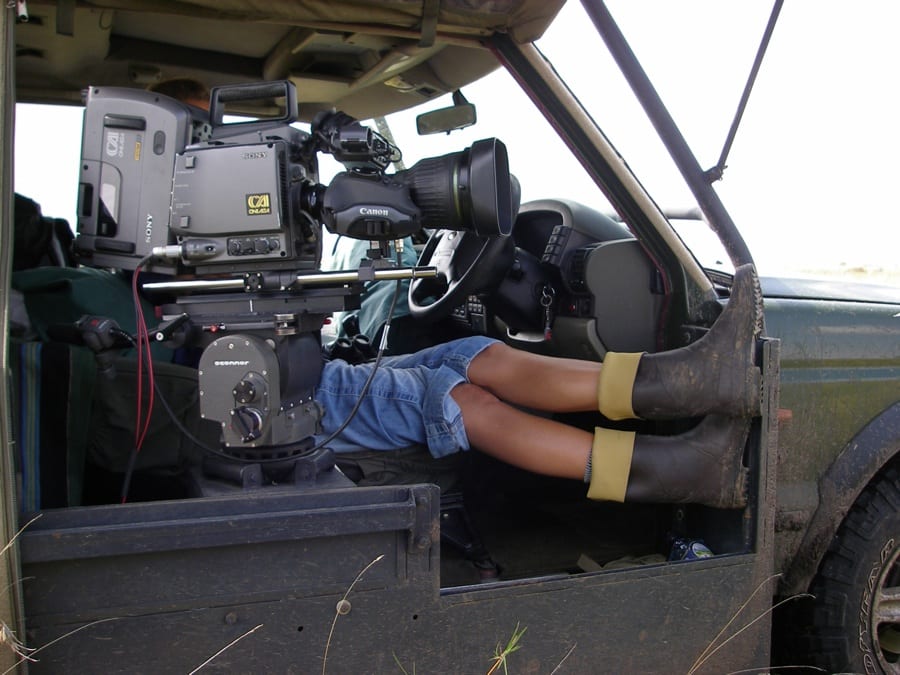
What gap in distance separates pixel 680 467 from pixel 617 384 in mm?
253

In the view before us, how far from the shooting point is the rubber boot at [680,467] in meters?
2.02

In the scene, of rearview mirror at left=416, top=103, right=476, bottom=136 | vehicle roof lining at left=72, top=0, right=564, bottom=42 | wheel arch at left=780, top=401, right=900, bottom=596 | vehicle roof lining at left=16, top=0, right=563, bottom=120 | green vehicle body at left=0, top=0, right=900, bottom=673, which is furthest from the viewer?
rearview mirror at left=416, top=103, right=476, bottom=136

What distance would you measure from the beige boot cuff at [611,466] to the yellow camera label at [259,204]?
99 centimetres

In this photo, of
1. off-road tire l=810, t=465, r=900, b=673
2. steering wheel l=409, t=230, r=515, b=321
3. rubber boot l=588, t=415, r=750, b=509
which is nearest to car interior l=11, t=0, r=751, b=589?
steering wheel l=409, t=230, r=515, b=321

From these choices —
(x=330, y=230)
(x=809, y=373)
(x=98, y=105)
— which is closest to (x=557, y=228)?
(x=809, y=373)

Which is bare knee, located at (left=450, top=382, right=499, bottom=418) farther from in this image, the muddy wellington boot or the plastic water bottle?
the plastic water bottle

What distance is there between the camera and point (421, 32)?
1836 millimetres

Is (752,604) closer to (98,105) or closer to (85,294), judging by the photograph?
(85,294)

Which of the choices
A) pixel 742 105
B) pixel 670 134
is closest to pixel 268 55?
pixel 670 134

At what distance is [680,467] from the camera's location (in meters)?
2.03

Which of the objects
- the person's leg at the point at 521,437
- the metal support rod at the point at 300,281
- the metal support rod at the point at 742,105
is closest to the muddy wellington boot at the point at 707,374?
the person's leg at the point at 521,437

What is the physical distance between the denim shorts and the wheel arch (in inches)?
38.7

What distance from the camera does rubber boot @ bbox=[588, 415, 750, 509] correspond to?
202 centimetres

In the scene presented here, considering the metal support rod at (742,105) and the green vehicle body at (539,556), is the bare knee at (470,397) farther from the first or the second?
the metal support rod at (742,105)
